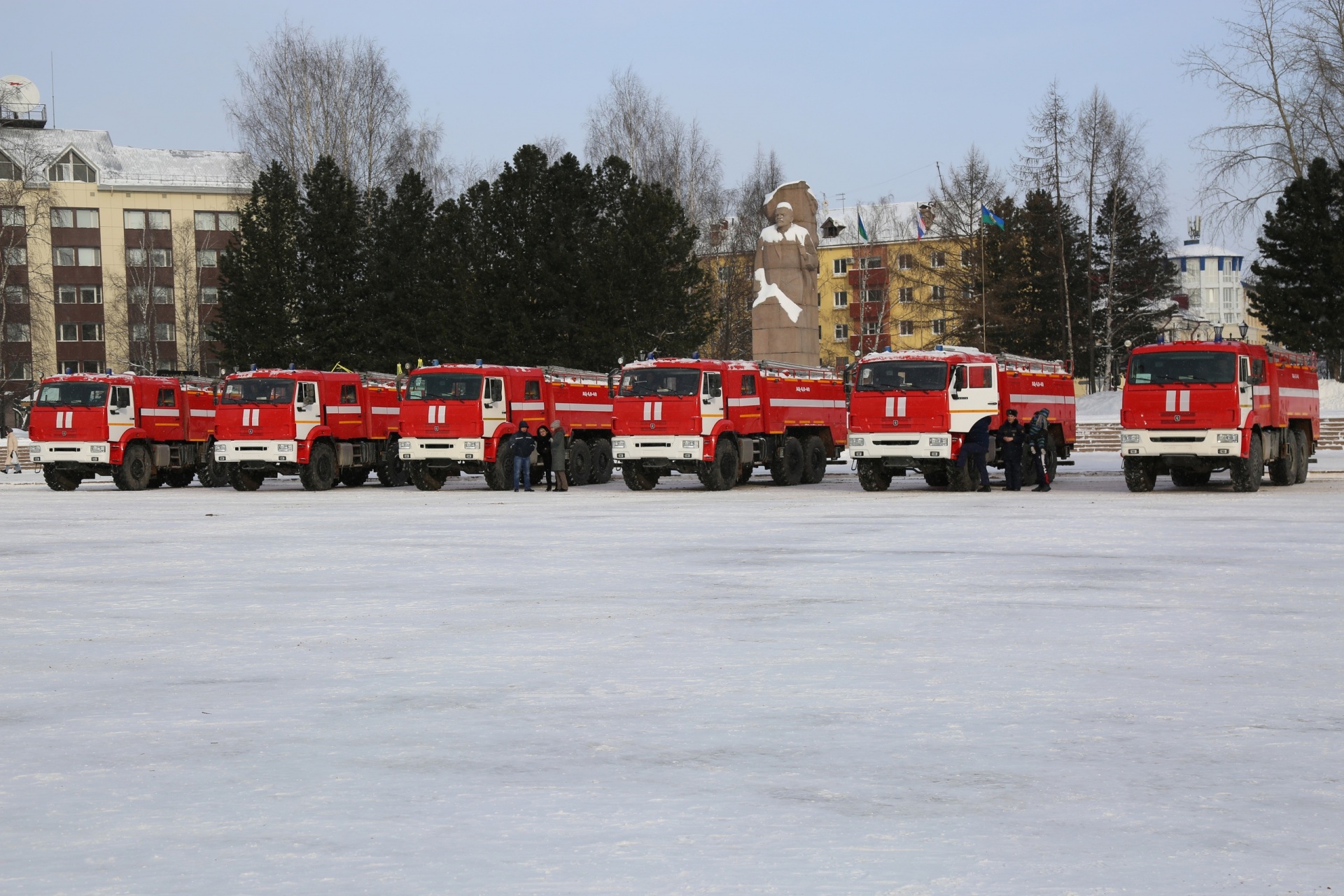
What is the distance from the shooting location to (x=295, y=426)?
33375 millimetres

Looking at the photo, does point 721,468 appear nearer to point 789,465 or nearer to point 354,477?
point 789,465

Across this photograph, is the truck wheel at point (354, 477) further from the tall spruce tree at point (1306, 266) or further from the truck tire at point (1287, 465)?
the tall spruce tree at point (1306, 266)

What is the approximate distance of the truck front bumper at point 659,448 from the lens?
3019cm

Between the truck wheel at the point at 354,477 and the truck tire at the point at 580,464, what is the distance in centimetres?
472

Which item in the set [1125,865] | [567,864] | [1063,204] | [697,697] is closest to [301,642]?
[697,697]

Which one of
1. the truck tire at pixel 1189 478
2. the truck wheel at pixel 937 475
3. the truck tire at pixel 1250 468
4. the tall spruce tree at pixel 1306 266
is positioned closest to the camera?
the truck tire at pixel 1250 468

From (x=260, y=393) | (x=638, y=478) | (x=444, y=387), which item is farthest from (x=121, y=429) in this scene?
(x=638, y=478)

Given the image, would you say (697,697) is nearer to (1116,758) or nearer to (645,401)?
(1116,758)

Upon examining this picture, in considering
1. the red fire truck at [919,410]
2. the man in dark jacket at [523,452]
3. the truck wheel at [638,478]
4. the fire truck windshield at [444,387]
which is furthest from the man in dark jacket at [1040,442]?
the fire truck windshield at [444,387]

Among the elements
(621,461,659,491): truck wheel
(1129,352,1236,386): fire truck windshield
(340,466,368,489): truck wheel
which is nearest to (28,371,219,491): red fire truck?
(340,466,368,489): truck wheel

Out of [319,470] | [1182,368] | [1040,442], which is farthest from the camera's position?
[319,470]

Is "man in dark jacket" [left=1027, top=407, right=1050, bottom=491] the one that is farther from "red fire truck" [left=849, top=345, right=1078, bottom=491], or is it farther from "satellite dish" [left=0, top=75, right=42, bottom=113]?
"satellite dish" [left=0, top=75, right=42, bottom=113]

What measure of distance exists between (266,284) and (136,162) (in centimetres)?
5342

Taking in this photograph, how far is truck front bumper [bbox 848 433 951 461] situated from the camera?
2866cm
